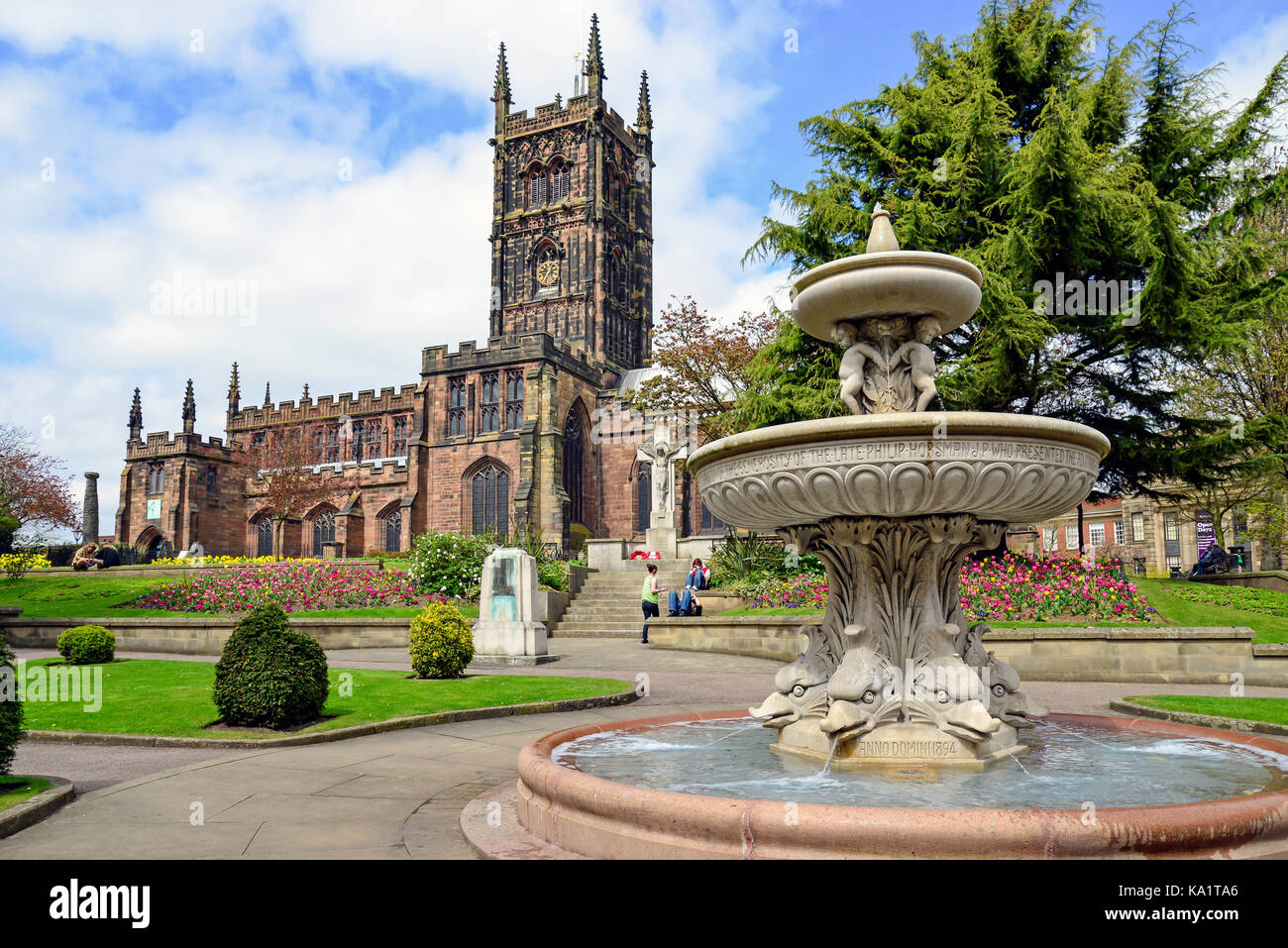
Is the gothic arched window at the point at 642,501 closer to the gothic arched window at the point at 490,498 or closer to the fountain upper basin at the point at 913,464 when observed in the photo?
the gothic arched window at the point at 490,498

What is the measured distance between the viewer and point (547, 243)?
5872 centimetres

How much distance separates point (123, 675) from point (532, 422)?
32.6 m

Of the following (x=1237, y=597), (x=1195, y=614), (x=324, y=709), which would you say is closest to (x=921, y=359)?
(x=324, y=709)

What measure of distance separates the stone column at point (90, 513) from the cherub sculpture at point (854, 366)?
5553cm

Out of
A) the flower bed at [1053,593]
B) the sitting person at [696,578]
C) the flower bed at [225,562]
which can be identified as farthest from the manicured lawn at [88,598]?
the flower bed at [1053,593]

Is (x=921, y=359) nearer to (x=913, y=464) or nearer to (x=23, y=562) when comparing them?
(x=913, y=464)

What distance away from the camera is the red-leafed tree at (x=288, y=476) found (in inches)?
1714

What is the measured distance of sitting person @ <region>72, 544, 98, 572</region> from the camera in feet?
113

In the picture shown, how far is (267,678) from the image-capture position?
769 centimetres

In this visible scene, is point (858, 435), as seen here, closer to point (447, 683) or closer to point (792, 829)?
point (792, 829)

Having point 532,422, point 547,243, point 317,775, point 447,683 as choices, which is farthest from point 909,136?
point 547,243

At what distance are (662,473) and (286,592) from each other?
458 inches

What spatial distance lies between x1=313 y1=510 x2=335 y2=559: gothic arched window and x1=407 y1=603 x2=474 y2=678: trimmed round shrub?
41688 mm
